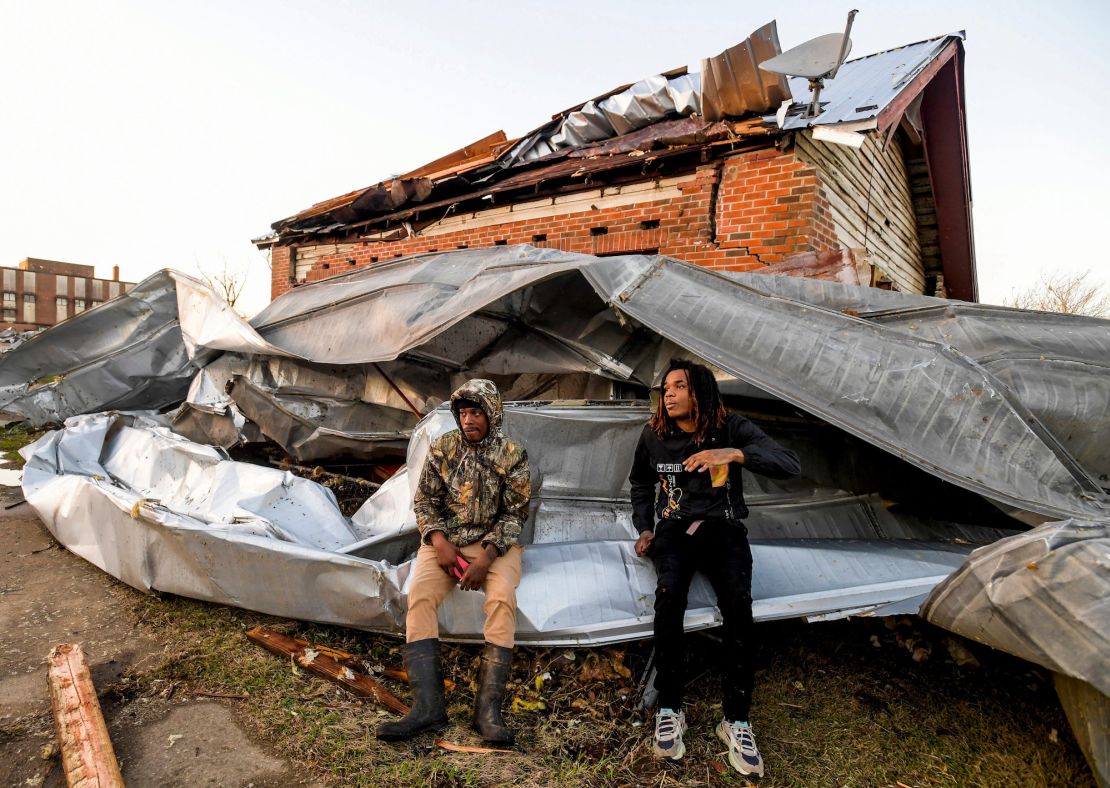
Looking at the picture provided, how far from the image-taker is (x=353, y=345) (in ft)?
12.6

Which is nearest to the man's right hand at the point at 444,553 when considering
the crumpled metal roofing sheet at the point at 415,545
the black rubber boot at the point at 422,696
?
the crumpled metal roofing sheet at the point at 415,545

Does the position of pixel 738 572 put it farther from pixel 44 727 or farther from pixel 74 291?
pixel 74 291

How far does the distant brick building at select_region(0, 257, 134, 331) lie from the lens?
17781mm

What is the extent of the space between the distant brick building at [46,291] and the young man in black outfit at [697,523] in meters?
19.8

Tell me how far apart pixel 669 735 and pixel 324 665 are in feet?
4.45

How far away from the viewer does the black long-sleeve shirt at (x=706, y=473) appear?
2.24 metres

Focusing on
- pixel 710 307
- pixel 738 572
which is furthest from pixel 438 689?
pixel 710 307

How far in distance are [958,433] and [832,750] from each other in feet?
4.20

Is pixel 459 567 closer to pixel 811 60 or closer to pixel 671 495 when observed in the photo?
pixel 671 495

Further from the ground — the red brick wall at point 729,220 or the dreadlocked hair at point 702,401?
the red brick wall at point 729,220

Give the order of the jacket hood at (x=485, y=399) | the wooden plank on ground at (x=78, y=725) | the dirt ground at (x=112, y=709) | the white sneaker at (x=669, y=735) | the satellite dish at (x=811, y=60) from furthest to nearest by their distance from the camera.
Answer: the satellite dish at (x=811, y=60) < the jacket hood at (x=485, y=399) < the white sneaker at (x=669, y=735) < the dirt ground at (x=112, y=709) < the wooden plank on ground at (x=78, y=725)

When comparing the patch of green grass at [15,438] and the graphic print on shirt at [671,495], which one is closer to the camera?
the graphic print on shirt at [671,495]

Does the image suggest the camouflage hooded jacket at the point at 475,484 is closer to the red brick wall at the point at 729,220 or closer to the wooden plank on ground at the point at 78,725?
the wooden plank on ground at the point at 78,725

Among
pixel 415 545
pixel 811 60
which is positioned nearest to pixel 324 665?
pixel 415 545
